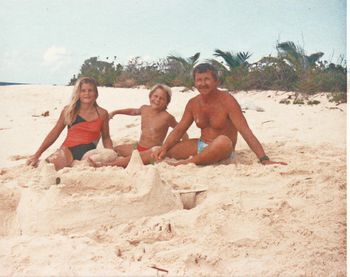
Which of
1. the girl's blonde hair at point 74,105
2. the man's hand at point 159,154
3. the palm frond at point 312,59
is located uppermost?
the palm frond at point 312,59

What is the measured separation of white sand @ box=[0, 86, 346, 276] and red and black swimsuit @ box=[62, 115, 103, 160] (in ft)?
1.73

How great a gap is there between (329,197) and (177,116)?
8.82 feet

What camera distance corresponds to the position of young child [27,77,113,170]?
3.68m

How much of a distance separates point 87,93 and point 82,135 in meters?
0.36

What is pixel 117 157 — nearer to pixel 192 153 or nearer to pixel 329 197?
pixel 192 153

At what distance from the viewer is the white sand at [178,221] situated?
1.63m

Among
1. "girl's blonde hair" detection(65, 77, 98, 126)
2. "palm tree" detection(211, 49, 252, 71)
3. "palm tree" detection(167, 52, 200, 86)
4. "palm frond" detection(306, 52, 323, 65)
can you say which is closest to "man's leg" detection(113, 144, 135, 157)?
"girl's blonde hair" detection(65, 77, 98, 126)

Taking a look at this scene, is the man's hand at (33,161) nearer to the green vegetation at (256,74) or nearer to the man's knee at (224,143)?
the man's knee at (224,143)

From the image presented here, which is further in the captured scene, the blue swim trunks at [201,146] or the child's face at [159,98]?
the child's face at [159,98]

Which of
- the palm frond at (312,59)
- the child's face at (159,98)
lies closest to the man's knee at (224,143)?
the child's face at (159,98)

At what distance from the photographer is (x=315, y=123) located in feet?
15.0

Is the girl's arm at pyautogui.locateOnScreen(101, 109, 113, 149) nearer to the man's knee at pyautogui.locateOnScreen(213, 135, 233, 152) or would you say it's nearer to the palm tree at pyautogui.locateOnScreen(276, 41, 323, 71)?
the man's knee at pyautogui.locateOnScreen(213, 135, 233, 152)

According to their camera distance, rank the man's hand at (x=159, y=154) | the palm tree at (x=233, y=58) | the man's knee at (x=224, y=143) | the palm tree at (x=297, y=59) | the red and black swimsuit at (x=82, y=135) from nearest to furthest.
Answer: the man's knee at (x=224, y=143), the man's hand at (x=159, y=154), the red and black swimsuit at (x=82, y=135), the palm tree at (x=297, y=59), the palm tree at (x=233, y=58)

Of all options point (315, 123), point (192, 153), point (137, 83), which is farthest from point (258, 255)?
point (137, 83)
